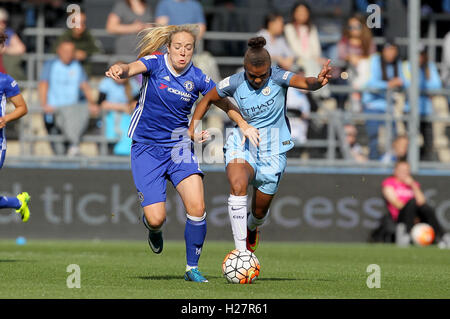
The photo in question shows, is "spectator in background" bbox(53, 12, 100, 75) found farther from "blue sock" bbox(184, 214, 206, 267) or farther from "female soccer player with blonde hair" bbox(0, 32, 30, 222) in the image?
"blue sock" bbox(184, 214, 206, 267)

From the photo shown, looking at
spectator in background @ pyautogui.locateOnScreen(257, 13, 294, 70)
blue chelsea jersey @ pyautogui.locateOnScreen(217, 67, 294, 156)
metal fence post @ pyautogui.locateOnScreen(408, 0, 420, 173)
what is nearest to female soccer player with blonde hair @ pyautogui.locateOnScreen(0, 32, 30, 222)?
blue chelsea jersey @ pyautogui.locateOnScreen(217, 67, 294, 156)

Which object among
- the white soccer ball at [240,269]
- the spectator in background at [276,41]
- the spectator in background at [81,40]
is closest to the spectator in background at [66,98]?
the spectator in background at [81,40]

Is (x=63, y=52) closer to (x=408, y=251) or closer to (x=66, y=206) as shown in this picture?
(x=66, y=206)

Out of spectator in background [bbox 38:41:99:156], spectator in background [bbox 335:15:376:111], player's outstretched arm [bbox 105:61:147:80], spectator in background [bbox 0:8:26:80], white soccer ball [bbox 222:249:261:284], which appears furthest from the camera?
spectator in background [bbox 335:15:376:111]

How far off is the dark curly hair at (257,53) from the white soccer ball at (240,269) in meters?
1.91

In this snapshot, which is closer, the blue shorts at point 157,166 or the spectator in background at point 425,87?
the blue shorts at point 157,166

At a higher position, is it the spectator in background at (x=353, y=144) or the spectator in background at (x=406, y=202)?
the spectator in background at (x=353, y=144)

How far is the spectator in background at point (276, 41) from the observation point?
17688 millimetres

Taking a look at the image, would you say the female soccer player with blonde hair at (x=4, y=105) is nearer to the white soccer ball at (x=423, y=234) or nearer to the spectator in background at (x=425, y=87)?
the white soccer ball at (x=423, y=234)

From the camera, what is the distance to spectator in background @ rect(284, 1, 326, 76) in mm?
17859

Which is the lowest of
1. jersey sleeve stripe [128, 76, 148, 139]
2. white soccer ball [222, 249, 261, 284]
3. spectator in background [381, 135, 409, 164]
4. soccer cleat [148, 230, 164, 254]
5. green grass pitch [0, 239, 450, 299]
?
green grass pitch [0, 239, 450, 299]

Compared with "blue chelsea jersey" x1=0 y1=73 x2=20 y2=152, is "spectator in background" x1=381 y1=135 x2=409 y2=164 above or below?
below

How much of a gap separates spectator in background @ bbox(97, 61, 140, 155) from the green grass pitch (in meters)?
1.78

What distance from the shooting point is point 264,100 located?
1017cm
